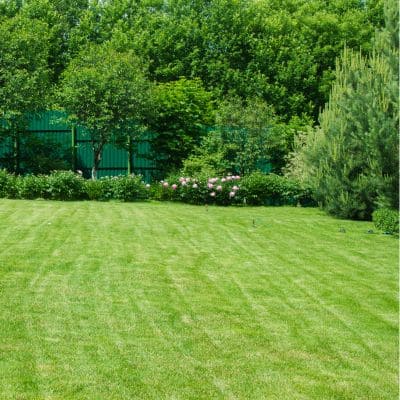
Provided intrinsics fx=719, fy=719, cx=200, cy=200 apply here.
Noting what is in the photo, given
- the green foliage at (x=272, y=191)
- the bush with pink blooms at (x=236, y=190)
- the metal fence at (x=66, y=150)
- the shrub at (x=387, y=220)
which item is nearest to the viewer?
the shrub at (x=387, y=220)

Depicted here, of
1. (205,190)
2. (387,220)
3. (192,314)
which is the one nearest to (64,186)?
(205,190)

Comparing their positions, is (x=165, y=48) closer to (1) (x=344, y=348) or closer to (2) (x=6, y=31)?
(2) (x=6, y=31)

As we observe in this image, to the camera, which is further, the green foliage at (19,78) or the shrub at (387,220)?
the green foliage at (19,78)

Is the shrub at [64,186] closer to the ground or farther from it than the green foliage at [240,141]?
closer to the ground

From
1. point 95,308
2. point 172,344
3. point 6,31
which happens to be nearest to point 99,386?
point 172,344

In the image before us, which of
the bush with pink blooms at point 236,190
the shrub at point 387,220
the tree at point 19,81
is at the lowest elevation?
the shrub at point 387,220

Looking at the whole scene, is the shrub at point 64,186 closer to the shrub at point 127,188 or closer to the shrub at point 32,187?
the shrub at point 32,187

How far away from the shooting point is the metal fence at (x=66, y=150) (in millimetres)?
23703

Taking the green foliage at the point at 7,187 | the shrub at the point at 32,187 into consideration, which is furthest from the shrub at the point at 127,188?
the green foliage at the point at 7,187

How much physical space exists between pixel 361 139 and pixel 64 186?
8.05 m

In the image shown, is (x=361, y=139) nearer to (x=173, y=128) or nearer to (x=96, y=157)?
(x=173, y=128)

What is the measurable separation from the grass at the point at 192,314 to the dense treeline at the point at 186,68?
9.74 meters

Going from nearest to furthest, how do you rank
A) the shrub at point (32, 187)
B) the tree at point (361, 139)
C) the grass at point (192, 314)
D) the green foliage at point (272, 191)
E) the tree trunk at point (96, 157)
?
1. the grass at point (192, 314)
2. the tree at point (361, 139)
3. the shrub at point (32, 187)
4. the green foliage at point (272, 191)
5. the tree trunk at point (96, 157)

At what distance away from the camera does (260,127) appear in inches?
903
